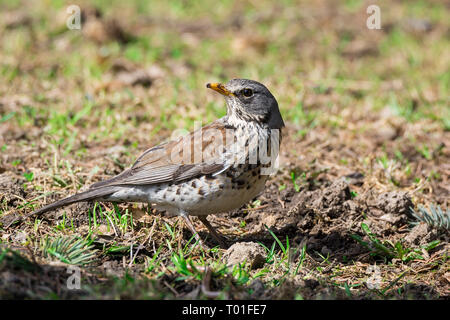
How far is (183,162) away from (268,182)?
1330mm

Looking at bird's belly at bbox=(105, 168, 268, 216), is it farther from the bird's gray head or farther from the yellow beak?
the yellow beak

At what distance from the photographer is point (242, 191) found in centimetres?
507

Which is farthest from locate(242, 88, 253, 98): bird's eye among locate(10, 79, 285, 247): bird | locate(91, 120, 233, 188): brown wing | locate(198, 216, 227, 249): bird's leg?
locate(198, 216, 227, 249): bird's leg

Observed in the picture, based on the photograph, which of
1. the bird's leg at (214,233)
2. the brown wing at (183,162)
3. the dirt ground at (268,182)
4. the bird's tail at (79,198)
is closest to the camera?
the dirt ground at (268,182)

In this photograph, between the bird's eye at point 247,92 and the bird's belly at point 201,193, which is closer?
the bird's belly at point 201,193

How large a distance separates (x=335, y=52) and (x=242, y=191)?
18.7ft

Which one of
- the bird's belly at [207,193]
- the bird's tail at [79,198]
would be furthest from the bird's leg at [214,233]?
the bird's tail at [79,198]

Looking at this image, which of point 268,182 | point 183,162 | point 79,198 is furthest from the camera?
point 268,182

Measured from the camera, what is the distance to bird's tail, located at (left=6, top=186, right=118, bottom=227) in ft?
16.6

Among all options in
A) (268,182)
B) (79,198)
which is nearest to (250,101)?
(268,182)

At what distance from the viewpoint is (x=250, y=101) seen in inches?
214

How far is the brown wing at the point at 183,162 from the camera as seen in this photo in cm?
522

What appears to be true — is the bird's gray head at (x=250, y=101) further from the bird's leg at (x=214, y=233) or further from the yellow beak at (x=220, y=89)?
the bird's leg at (x=214, y=233)

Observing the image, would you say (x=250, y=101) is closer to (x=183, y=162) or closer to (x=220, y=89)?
(x=220, y=89)
